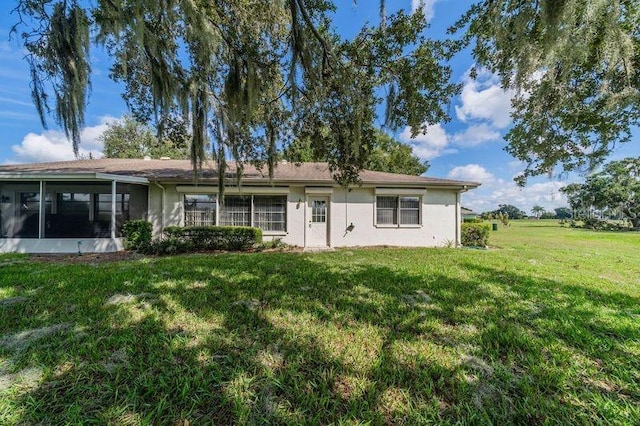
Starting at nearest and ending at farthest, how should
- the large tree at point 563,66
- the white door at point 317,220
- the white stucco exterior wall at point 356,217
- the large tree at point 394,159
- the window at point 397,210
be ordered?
the large tree at point 563,66, the white stucco exterior wall at point 356,217, the white door at point 317,220, the window at point 397,210, the large tree at point 394,159

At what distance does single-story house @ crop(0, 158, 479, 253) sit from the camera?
29.1ft

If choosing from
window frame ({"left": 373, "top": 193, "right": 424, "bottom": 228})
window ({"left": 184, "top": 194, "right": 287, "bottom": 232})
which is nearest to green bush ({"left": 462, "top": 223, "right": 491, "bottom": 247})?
window frame ({"left": 373, "top": 193, "right": 424, "bottom": 228})

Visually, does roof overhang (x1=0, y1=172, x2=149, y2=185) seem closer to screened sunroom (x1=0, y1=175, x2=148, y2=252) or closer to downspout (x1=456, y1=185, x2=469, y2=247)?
screened sunroom (x1=0, y1=175, x2=148, y2=252)

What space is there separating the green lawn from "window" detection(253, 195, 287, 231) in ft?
18.3

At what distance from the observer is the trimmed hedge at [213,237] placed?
8.94 m

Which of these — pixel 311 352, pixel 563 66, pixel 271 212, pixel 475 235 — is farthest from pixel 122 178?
pixel 475 235

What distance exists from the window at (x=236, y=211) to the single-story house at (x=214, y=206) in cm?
4

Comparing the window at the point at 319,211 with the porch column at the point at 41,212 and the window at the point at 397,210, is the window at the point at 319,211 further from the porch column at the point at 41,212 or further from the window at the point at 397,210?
the porch column at the point at 41,212

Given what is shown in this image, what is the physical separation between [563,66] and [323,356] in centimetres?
463

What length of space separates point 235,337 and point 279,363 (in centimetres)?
65

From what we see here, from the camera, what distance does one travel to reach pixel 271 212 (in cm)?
1034

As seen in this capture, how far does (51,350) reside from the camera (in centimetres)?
254

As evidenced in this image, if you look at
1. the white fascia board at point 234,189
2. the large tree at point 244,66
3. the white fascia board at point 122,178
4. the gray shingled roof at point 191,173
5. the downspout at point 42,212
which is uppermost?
the large tree at point 244,66

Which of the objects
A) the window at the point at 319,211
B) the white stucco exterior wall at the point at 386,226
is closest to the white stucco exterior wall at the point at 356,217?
the white stucco exterior wall at the point at 386,226
